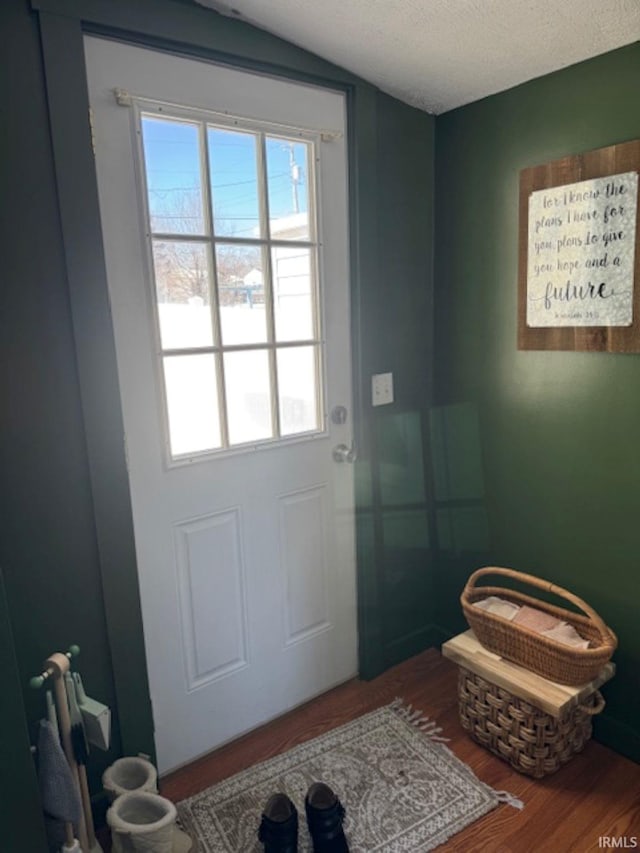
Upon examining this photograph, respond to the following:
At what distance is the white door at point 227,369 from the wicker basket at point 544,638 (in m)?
0.51

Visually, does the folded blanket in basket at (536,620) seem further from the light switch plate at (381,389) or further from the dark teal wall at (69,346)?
the dark teal wall at (69,346)

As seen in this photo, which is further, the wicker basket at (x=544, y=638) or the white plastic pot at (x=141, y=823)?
the wicker basket at (x=544, y=638)

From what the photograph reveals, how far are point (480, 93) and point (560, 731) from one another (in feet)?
6.33

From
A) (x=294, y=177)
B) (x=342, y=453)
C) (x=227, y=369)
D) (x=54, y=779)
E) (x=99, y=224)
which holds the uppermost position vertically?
(x=294, y=177)

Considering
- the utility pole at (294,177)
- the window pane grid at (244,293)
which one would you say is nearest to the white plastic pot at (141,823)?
the window pane grid at (244,293)

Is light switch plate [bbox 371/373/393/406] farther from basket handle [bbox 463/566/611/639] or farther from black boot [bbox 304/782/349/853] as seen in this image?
black boot [bbox 304/782/349/853]

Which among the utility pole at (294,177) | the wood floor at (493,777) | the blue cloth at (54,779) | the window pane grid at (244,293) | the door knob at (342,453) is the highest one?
the utility pole at (294,177)

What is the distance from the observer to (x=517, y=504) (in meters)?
1.91

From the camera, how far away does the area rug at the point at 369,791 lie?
1472 mm

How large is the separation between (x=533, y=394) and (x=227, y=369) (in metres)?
0.96

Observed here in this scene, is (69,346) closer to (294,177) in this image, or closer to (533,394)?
(294,177)

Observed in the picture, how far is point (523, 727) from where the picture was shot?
1.61 meters

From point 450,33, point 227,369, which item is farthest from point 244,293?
point 450,33

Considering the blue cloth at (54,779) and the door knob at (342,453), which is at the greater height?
the door knob at (342,453)
